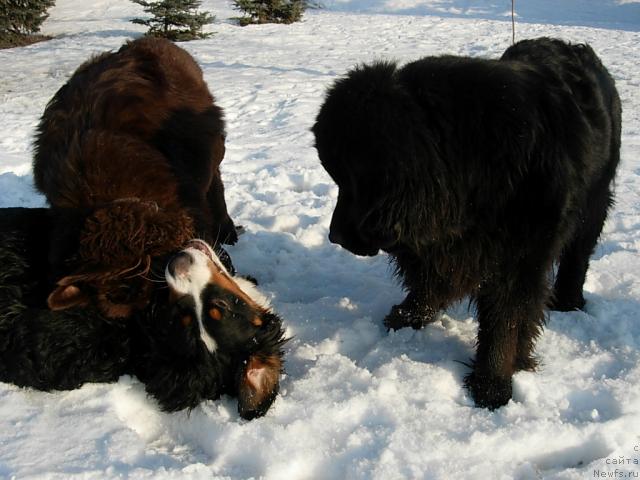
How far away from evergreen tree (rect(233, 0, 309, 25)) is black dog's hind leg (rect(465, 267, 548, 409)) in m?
16.1

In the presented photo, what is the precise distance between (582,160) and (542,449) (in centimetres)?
131

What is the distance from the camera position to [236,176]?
5449 mm

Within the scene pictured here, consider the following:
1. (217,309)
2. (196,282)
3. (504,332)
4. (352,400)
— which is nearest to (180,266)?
(196,282)

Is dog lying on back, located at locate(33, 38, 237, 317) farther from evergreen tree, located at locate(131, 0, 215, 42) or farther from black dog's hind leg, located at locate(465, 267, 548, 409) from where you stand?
evergreen tree, located at locate(131, 0, 215, 42)

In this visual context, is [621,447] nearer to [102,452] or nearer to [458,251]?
[458,251]

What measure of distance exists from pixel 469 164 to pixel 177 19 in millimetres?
14095

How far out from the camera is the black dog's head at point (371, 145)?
1.97 meters

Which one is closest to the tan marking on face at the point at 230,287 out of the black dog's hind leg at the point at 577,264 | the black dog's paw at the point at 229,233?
the black dog's paw at the point at 229,233

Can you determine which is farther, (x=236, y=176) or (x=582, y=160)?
(x=236, y=176)

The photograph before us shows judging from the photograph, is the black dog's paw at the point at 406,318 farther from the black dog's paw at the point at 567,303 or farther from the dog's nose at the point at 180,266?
the dog's nose at the point at 180,266

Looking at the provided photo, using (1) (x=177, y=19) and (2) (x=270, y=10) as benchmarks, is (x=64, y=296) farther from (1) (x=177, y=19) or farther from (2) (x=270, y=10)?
(2) (x=270, y=10)

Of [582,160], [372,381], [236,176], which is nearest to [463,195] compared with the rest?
[582,160]

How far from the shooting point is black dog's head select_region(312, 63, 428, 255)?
197 cm

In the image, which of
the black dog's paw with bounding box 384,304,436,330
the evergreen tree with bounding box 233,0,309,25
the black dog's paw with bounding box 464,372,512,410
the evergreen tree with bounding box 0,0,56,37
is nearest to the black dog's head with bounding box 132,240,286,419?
the black dog's paw with bounding box 384,304,436,330
